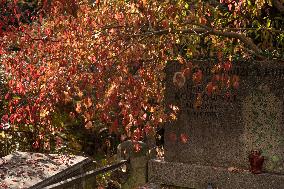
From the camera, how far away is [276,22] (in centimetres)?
861

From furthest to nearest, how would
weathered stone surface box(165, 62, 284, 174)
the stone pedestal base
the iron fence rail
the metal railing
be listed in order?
the stone pedestal base < weathered stone surface box(165, 62, 284, 174) < the metal railing < the iron fence rail

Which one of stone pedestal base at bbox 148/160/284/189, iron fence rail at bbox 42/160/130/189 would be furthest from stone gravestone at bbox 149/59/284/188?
iron fence rail at bbox 42/160/130/189

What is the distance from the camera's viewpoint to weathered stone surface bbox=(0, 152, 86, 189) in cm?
629

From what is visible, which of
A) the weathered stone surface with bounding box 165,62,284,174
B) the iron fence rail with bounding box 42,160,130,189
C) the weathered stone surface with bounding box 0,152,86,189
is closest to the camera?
the iron fence rail with bounding box 42,160,130,189

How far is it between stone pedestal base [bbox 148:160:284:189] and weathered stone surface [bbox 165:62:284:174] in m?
0.13

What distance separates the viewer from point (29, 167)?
6.91 m

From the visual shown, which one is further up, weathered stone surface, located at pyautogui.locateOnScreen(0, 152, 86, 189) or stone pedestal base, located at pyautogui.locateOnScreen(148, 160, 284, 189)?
weathered stone surface, located at pyautogui.locateOnScreen(0, 152, 86, 189)

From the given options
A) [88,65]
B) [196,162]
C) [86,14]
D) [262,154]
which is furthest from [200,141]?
[86,14]

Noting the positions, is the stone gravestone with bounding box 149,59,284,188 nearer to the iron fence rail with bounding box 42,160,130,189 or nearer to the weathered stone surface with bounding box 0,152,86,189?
the iron fence rail with bounding box 42,160,130,189

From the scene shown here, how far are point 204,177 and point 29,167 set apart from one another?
3.01 meters

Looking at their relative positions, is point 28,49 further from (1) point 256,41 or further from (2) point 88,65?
(1) point 256,41

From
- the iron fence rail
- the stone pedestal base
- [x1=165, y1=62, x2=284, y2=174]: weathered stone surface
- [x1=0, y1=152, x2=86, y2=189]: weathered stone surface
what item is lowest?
the stone pedestal base

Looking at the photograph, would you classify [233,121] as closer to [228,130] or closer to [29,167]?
[228,130]

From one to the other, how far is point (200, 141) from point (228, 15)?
305cm
